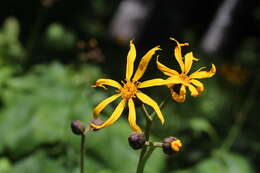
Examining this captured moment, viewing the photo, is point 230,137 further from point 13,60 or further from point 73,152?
point 13,60

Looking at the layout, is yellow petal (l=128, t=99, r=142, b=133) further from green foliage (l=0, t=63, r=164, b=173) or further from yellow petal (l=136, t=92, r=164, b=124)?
green foliage (l=0, t=63, r=164, b=173)

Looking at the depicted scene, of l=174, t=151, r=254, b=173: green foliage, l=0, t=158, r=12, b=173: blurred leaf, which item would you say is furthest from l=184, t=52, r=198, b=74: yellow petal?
l=0, t=158, r=12, b=173: blurred leaf

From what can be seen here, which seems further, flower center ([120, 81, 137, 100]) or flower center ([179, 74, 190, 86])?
flower center ([120, 81, 137, 100])

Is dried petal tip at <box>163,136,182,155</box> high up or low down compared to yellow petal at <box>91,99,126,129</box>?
down

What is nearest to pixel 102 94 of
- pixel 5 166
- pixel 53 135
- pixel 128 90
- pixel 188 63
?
Result: pixel 53 135

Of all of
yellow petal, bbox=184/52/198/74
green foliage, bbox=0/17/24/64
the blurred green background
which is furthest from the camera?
green foliage, bbox=0/17/24/64

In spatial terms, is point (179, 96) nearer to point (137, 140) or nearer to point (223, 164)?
point (137, 140)

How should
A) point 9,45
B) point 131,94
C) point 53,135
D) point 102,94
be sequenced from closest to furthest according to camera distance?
point 131,94, point 53,135, point 102,94, point 9,45
